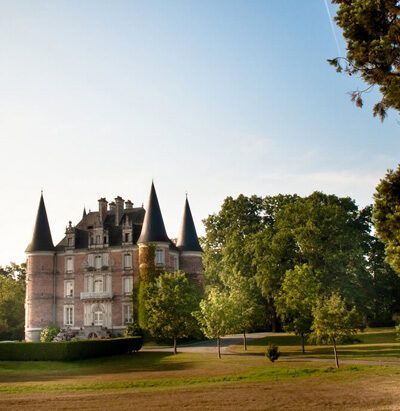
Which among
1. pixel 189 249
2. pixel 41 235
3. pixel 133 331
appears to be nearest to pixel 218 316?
pixel 133 331

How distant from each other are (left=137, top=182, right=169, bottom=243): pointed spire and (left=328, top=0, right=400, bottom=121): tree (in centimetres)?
3734

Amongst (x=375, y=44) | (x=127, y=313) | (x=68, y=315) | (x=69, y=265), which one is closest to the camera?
(x=375, y=44)

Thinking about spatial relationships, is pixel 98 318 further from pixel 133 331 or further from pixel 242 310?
pixel 242 310

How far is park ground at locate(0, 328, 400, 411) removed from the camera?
17.7 meters

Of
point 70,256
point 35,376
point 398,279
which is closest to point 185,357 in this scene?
point 35,376

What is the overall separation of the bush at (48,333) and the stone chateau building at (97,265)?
1154mm

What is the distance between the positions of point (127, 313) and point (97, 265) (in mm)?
5720

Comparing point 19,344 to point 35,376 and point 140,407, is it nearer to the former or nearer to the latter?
point 35,376

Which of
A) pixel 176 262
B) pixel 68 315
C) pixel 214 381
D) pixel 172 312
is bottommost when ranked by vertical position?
pixel 214 381

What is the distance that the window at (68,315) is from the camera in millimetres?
53281

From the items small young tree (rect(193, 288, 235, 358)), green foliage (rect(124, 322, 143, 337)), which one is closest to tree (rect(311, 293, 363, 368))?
small young tree (rect(193, 288, 235, 358))

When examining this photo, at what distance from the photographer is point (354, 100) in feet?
48.6

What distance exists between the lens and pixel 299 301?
122 ft

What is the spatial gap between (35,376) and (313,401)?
17.1 metres
